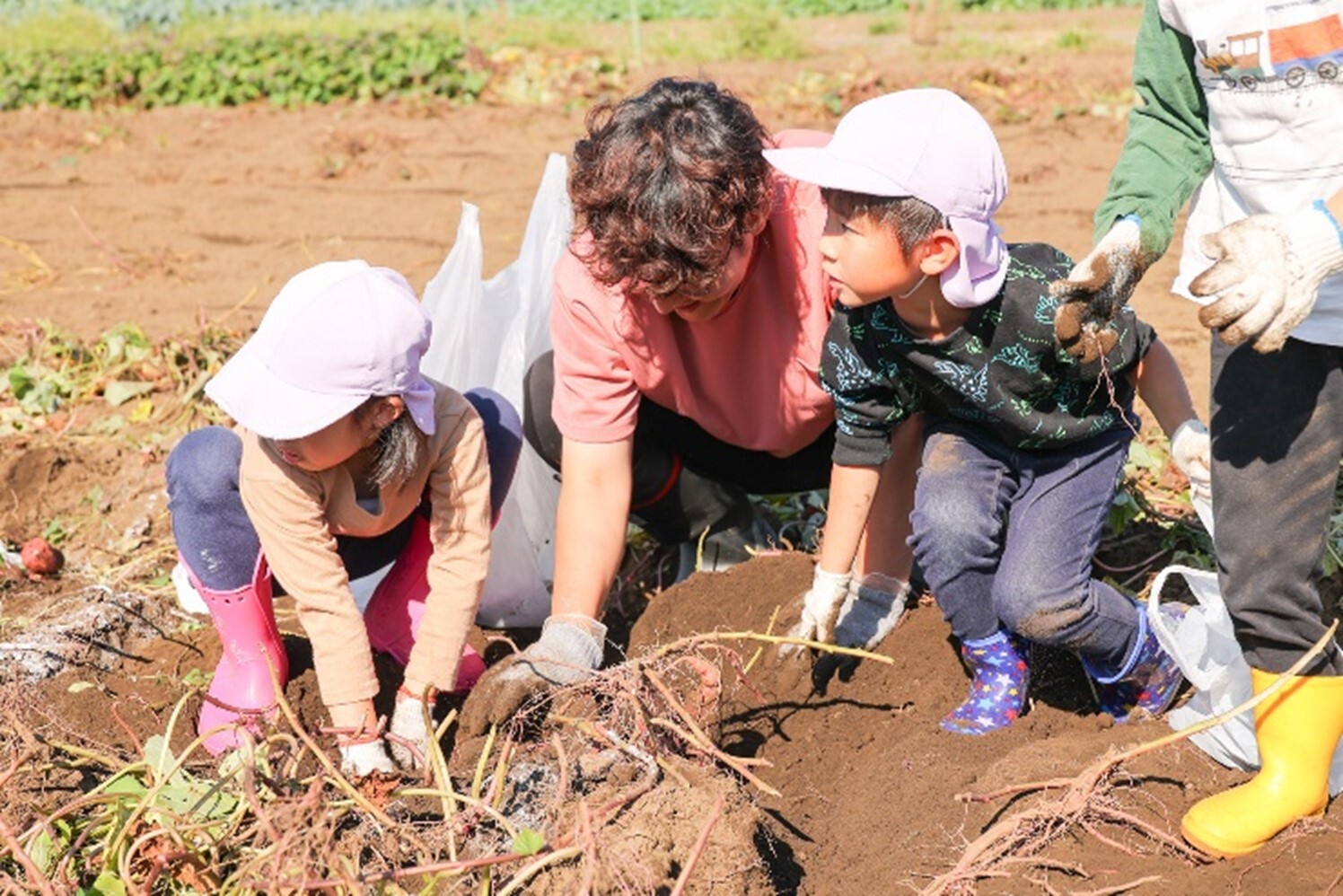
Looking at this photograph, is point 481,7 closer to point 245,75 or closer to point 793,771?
point 245,75

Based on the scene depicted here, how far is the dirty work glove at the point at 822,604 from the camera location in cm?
247

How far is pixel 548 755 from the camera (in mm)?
2172

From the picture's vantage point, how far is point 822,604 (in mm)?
2492

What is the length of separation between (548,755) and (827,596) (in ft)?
1.89

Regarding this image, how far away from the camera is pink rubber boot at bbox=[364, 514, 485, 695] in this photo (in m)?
2.68

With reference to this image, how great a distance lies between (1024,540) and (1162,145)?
662 mm

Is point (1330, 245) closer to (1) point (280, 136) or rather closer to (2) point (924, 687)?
(2) point (924, 687)

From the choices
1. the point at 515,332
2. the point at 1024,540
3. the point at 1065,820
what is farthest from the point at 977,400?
the point at 515,332

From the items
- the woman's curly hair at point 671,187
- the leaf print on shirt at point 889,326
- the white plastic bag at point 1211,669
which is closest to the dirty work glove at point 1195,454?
the white plastic bag at point 1211,669

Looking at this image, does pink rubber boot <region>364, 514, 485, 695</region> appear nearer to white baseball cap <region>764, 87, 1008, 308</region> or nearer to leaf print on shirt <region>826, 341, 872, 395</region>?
leaf print on shirt <region>826, 341, 872, 395</region>

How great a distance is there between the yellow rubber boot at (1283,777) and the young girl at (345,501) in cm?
115

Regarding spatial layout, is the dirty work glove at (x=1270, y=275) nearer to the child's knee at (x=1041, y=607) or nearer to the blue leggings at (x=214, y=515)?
the child's knee at (x=1041, y=607)

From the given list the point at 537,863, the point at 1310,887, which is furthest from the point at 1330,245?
the point at 537,863

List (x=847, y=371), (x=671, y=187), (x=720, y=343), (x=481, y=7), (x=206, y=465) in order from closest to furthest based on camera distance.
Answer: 1. (x=671, y=187)
2. (x=847, y=371)
3. (x=206, y=465)
4. (x=720, y=343)
5. (x=481, y=7)
